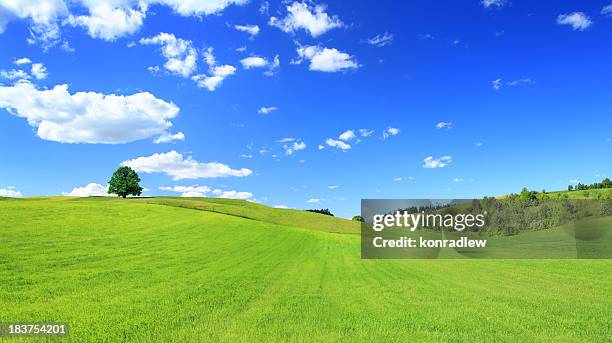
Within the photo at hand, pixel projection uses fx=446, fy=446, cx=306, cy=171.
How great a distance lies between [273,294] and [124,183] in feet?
326

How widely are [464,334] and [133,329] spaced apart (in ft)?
24.6

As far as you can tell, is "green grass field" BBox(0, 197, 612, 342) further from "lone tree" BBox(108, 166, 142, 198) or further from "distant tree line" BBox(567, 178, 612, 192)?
"lone tree" BBox(108, 166, 142, 198)

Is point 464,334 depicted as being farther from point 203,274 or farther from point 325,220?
point 325,220

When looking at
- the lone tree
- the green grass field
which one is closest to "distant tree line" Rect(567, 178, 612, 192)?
the green grass field

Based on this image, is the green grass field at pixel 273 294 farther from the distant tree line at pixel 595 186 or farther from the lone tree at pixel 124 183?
the lone tree at pixel 124 183

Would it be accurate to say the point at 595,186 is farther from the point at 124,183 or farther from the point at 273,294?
the point at 124,183

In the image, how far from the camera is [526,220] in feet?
133

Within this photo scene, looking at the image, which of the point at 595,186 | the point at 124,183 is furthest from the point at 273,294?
the point at 124,183

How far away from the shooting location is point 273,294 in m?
15.2

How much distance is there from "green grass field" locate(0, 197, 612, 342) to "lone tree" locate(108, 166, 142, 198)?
77.8 m

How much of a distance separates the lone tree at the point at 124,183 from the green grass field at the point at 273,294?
77.8 meters

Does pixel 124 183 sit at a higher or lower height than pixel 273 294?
higher

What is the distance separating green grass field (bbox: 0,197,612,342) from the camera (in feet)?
33.9

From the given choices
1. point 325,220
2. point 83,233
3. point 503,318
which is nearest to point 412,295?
point 503,318
